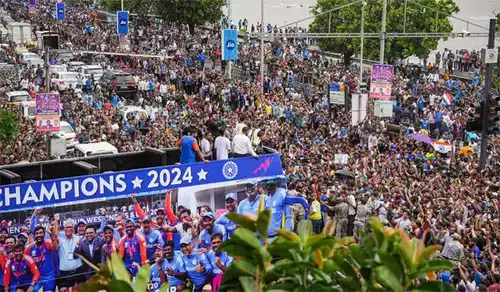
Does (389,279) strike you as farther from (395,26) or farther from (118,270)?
(395,26)

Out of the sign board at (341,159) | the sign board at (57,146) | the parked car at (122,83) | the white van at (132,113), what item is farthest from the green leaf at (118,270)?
the parked car at (122,83)

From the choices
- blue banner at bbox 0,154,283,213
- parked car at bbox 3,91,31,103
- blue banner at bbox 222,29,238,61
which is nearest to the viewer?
blue banner at bbox 0,154,283,213

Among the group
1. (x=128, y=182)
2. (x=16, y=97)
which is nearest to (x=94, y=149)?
(x=128, y=182)

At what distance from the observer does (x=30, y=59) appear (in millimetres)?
48344

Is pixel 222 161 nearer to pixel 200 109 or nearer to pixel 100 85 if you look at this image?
pixel 200 109

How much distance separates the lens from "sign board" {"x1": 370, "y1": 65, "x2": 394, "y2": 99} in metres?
29.5

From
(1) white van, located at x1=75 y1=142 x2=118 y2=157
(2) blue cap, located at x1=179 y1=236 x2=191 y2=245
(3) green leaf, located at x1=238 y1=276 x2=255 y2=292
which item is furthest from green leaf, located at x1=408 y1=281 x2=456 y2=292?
(1) white van, located at x1=75 y1=142 x2=118 y2=157

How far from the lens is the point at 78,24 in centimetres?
6481

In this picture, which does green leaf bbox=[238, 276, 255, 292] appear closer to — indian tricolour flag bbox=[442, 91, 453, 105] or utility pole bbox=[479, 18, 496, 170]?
utility pole bbox=[479, 18, 496, 170]

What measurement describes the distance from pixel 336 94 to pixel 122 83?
38.1ft

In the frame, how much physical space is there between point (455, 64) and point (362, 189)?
114 ft

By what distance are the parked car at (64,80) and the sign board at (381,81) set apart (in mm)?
16176

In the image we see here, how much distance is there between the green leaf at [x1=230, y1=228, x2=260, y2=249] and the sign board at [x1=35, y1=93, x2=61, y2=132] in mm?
18382

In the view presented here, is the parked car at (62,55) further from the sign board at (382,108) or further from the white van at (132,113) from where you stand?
the sign board at (382,108)
